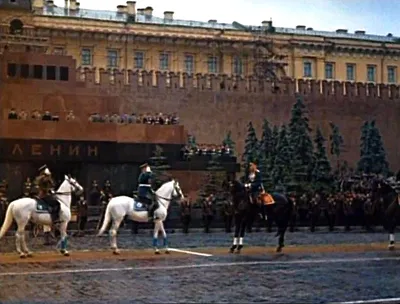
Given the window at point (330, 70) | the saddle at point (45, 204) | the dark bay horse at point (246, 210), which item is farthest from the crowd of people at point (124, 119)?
the window at point (330, 70)

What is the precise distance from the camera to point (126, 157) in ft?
98.7

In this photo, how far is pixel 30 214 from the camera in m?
15.6

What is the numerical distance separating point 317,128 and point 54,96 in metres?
22.3

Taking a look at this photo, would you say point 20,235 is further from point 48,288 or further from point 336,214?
point 336,214

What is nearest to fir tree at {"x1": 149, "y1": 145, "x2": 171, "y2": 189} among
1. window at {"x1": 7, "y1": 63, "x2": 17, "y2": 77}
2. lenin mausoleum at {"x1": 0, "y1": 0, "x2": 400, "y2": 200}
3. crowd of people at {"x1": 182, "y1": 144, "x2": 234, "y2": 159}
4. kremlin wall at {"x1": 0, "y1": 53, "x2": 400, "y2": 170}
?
lenin mausoleum at {"x1": 0, "y1": 0, "x2": 400, "y2": 200}

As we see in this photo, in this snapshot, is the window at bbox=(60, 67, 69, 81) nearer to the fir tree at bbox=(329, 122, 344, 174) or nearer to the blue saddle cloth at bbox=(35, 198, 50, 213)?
the blue saddle cloth at bbox=(35, 198, 50, 213)

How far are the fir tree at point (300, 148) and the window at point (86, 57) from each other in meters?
18.1

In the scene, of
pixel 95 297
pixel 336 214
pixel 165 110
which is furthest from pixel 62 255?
pixel 165 110

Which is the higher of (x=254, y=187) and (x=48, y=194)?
(x=254, y=187)

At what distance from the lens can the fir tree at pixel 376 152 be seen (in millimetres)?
48938

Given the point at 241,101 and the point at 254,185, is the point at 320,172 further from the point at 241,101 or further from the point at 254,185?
the point at 254,185

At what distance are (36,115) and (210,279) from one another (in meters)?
18.2

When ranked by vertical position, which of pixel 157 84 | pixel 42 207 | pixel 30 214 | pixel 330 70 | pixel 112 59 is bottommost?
pixel 30 214

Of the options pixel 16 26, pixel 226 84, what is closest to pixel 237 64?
pixel 226 84
